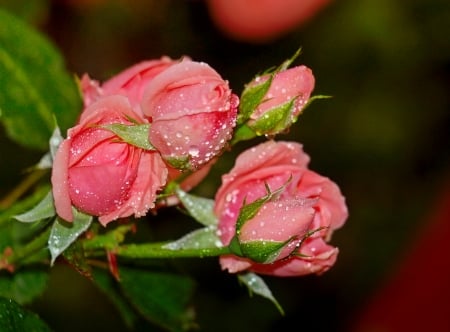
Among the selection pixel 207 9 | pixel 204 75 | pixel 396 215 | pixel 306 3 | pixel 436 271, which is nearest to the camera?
pixel 204 75

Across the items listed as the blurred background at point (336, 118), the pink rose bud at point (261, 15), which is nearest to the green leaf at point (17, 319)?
the blurred background at point (336, 118)

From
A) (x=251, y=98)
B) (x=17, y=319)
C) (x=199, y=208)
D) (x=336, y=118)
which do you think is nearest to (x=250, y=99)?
(x=251, y=98)

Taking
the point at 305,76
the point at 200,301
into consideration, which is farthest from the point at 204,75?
the point at 200,301

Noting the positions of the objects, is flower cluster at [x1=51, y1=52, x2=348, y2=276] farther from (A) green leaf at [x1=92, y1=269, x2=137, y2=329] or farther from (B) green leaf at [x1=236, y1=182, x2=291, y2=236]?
(A) green leaf at [x1=92, y1=269, x2=137, y2=329]

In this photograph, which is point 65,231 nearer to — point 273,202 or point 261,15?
point 273,202

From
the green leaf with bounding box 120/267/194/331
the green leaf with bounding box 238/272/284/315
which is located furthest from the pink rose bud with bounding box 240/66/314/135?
the green leaf with bounding box 120/267/194/331

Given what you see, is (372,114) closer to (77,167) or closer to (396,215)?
(396,215)
